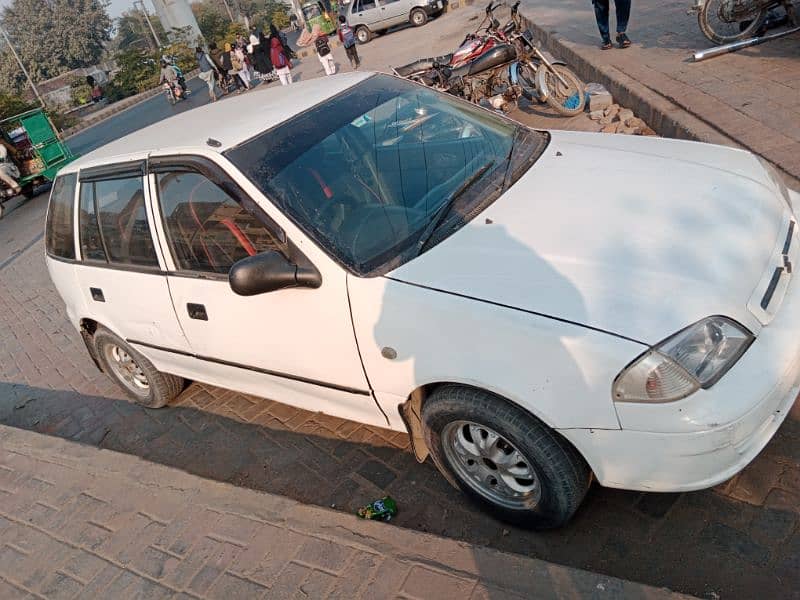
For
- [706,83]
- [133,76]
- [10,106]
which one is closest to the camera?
[706,83]

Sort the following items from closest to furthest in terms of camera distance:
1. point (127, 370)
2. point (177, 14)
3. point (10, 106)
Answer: point (127, 370)
point (10, 106)
point (177, 14)

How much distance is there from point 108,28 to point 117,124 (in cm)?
5279

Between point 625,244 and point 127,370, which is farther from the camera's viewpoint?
point 127,370

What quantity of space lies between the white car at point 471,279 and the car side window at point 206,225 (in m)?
0.02

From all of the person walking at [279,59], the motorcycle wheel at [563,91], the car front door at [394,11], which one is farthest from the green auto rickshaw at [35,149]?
the car front door at [394,11]

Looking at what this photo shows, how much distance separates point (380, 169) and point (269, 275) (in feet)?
2.67

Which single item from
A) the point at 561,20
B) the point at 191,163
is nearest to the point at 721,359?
the point at 191,163

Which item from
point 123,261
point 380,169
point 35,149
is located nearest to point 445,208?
point 380,169

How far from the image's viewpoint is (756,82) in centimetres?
607

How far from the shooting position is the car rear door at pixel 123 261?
131 inches

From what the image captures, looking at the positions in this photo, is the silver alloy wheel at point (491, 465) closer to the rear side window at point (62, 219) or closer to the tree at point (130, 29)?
the rear side window at point (62, 219)

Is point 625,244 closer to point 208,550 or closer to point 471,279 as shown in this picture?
point 471,279

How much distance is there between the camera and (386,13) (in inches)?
921

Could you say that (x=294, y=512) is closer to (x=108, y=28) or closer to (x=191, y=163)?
(x=191, y=163)
